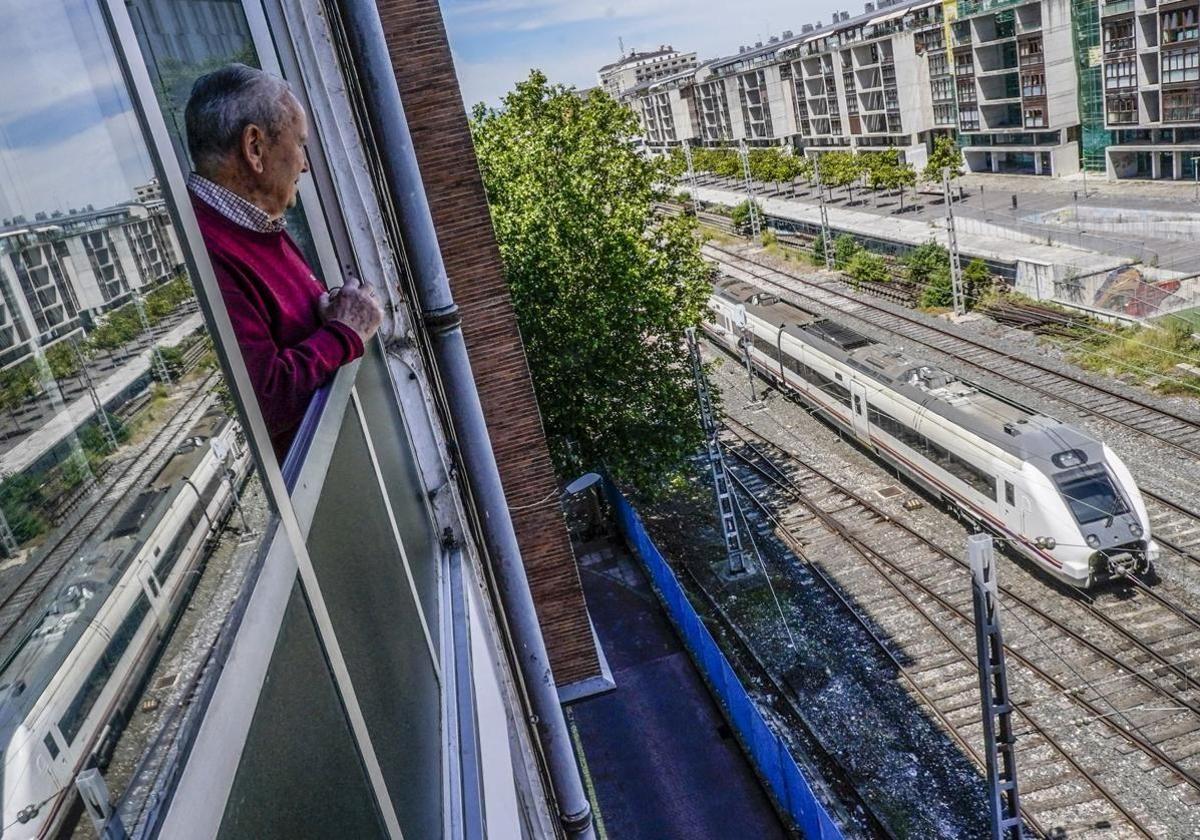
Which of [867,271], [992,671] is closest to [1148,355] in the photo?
[867,271]

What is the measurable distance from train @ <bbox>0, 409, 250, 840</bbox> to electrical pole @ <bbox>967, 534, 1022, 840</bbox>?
654cm

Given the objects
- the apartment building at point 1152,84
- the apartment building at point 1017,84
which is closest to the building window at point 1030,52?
the apartment building at point 1017,84

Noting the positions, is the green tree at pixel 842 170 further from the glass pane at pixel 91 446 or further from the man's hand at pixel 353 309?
the glass pane at pixel 91 446

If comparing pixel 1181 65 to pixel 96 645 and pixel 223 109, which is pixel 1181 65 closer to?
pixel 223 109

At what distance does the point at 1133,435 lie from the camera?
675 inches

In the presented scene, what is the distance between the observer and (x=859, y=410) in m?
18.0

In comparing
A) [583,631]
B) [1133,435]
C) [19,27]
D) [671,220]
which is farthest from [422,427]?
[1133,435]

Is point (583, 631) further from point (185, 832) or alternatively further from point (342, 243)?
point (185, 832)

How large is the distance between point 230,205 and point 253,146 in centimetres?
12

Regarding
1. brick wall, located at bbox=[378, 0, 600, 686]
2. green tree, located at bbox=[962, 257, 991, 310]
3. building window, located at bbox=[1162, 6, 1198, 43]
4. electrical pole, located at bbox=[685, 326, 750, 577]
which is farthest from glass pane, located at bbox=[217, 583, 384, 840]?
building window, located at bbox=[1162, 6, 1198, 43]

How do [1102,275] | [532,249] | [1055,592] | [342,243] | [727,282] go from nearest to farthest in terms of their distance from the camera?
[342,243]
[1055,592]
[532,249]
[1102,275]
[727,282]

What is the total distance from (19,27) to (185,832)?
731mm

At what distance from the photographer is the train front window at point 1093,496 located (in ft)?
41.8

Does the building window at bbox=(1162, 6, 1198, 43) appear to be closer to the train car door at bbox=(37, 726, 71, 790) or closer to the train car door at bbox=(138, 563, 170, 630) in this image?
the train car door at bbox=(138, 563, 170, 630)
